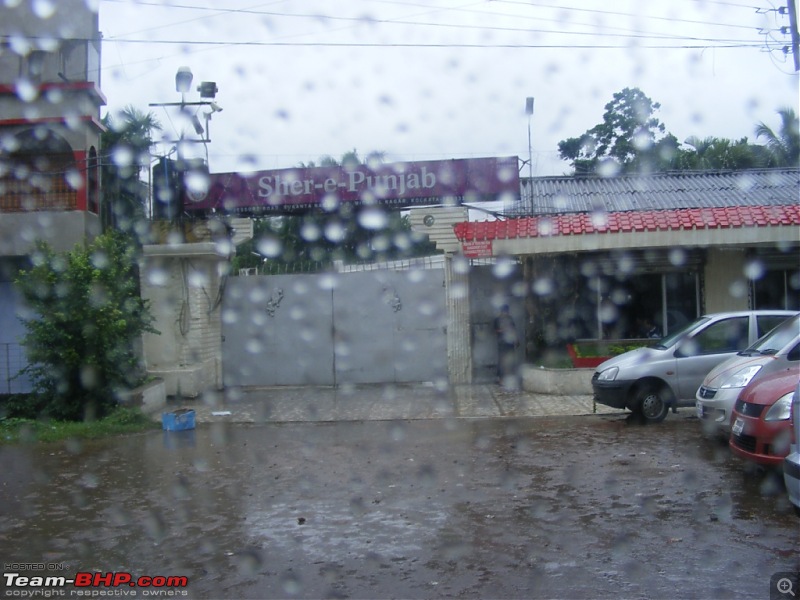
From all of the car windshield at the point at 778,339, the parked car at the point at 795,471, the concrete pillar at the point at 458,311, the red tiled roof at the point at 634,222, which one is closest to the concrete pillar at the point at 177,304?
the concrete pillar at the point at 458,311

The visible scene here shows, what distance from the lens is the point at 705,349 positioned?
11359 mm

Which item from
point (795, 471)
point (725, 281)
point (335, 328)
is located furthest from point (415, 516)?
point (725, 281)

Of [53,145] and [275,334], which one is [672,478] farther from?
[53,145]

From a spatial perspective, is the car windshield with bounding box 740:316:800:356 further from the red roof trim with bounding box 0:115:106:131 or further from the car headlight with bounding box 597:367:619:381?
the red roof trim with bounding box 0:115:106:131

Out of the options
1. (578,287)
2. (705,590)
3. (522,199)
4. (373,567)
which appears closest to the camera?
(705,590)

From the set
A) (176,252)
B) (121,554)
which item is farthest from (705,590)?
(176,252)

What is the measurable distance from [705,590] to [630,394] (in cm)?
650

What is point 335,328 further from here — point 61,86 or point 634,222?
point 61,86

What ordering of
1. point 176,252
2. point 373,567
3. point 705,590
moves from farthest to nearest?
point 176,252 → point 373,567 → point 705,590

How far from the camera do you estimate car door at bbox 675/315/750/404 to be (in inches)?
442

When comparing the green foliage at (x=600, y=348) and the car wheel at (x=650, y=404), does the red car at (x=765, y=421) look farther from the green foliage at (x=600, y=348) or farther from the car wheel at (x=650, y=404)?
the green foliage at (x=600, y=348)

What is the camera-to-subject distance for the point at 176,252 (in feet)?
49.5

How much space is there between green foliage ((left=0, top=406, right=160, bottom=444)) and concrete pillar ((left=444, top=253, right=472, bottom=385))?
6012 millimetres

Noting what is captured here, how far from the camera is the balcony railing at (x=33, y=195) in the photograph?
1587cm
